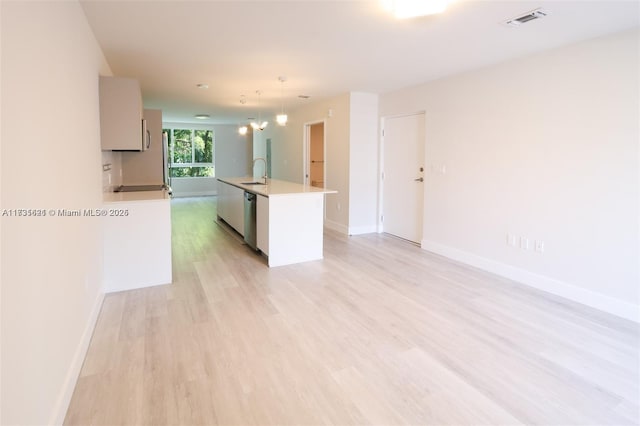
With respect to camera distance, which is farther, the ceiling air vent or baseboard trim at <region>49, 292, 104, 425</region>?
the ceiling air vent

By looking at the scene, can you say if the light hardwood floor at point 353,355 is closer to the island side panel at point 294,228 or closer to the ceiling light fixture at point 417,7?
the island side panel at point 294,228

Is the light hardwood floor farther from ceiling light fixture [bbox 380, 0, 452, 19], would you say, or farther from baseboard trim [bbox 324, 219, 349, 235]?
baseboard trim [bbox 324, 219, 349, 235]

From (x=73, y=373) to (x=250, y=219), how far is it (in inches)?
124

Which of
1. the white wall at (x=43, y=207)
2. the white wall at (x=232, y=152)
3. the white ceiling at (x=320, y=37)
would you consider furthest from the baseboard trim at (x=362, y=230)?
the white wall at (x=232, y=152)

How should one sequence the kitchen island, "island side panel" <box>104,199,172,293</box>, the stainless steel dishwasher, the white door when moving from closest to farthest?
"island side panel" <box>104,199,172,293</box>
the kitchen island
the stainless steel dishwasher
the white door

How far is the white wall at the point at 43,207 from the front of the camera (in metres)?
1.32

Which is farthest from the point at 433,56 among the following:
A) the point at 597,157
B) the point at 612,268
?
the point at 612,268

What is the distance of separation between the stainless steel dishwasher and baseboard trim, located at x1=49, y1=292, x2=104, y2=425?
2.31 metres

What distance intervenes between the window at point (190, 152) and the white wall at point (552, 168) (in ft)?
28.8

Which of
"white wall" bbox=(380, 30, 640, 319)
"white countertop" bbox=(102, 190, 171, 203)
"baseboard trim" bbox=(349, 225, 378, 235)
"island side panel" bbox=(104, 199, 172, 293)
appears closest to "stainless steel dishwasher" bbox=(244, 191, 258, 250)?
"white countertop" bbox=(102, 190, 171, 203)

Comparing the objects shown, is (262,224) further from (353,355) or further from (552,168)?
(552,168)

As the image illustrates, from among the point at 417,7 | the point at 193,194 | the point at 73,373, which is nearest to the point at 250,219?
the point at 73,373

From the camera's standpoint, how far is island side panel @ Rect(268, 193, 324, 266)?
4.38 metres

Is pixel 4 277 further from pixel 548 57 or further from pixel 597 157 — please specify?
pixel 548 57
